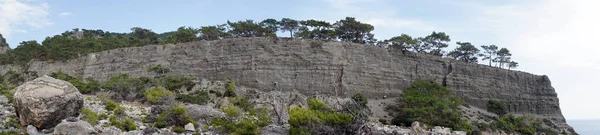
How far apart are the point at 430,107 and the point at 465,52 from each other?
25591mm

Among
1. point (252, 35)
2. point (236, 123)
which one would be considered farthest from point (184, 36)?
point (236, 123)

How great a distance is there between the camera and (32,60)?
55.9 metres

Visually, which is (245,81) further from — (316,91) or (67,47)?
(67,47)

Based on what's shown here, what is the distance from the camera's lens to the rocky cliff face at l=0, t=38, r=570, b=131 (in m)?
46.4

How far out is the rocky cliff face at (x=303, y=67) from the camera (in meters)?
46.4

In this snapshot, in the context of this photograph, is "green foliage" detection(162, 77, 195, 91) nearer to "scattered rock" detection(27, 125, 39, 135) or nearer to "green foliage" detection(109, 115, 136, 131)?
"green foliage" detection(109, 115, 136, 131)

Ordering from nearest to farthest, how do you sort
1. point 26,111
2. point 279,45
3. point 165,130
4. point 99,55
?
1. point 26,111
2. point 165,130
3. point 279,45
4. point 99,55

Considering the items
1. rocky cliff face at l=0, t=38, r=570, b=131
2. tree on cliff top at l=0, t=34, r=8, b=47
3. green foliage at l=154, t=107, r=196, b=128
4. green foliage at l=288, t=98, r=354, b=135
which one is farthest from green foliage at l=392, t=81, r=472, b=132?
tree on cliff top at l=0, t=34, r=8, b=47

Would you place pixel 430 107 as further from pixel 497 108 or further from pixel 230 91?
pixel 230 91

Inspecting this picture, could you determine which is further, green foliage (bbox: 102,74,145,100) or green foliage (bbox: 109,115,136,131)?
green foliage (bbox: 102,74,145,100)

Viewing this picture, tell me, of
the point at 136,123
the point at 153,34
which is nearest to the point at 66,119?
the point at 136,123

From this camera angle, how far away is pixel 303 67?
1852 inches

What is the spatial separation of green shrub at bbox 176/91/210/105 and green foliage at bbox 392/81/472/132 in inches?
666

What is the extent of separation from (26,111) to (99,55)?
124 feet
